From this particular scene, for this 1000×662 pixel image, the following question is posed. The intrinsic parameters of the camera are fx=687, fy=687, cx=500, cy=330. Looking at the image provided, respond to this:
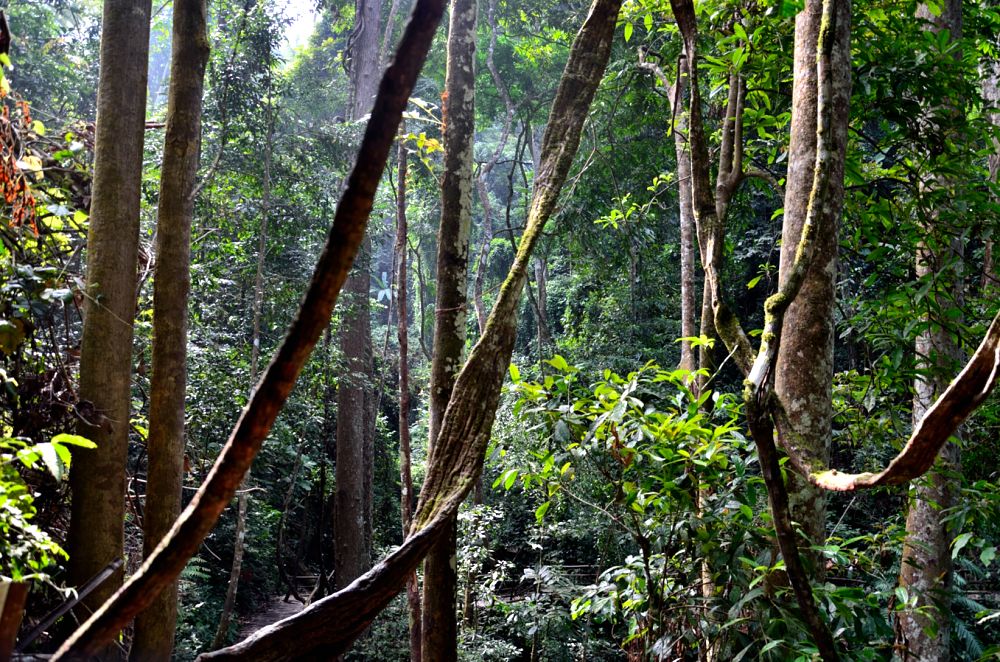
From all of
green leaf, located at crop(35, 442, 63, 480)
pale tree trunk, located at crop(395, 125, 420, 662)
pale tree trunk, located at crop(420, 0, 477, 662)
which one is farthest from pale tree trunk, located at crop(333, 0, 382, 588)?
green leaf, located at crop(35, 442, 63, 480)

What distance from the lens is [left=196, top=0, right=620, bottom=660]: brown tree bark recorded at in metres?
0.68

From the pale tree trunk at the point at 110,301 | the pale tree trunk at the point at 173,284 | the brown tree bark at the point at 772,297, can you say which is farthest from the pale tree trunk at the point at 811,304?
the pale tree trunk at the point at 110,301

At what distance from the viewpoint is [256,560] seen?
30.5ft

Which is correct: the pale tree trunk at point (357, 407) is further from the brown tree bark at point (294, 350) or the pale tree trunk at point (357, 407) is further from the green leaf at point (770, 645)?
the brown tree bark at point (294, 350)

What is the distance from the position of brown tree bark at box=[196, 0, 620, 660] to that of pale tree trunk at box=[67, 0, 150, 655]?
89.6 inches

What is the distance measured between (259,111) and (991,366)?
7.11 m

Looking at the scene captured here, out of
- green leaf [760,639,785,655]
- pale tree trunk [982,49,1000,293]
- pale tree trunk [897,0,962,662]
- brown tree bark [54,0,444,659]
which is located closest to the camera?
brown tree bark [54,0,444,659]

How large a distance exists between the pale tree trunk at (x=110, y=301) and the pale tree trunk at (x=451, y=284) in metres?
1.45

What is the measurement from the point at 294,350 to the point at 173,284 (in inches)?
102

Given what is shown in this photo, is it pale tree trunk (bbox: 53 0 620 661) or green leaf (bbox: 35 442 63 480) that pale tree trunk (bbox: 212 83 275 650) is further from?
pale tree trunk (bbox: 53 0 620 661)

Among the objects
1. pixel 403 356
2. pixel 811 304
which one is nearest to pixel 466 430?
pixel 811 304

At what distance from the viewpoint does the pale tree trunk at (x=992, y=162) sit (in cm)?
330

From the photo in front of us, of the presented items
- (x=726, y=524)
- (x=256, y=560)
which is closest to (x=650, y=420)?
(x=726, y=524)

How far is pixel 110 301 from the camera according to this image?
2.91 m
